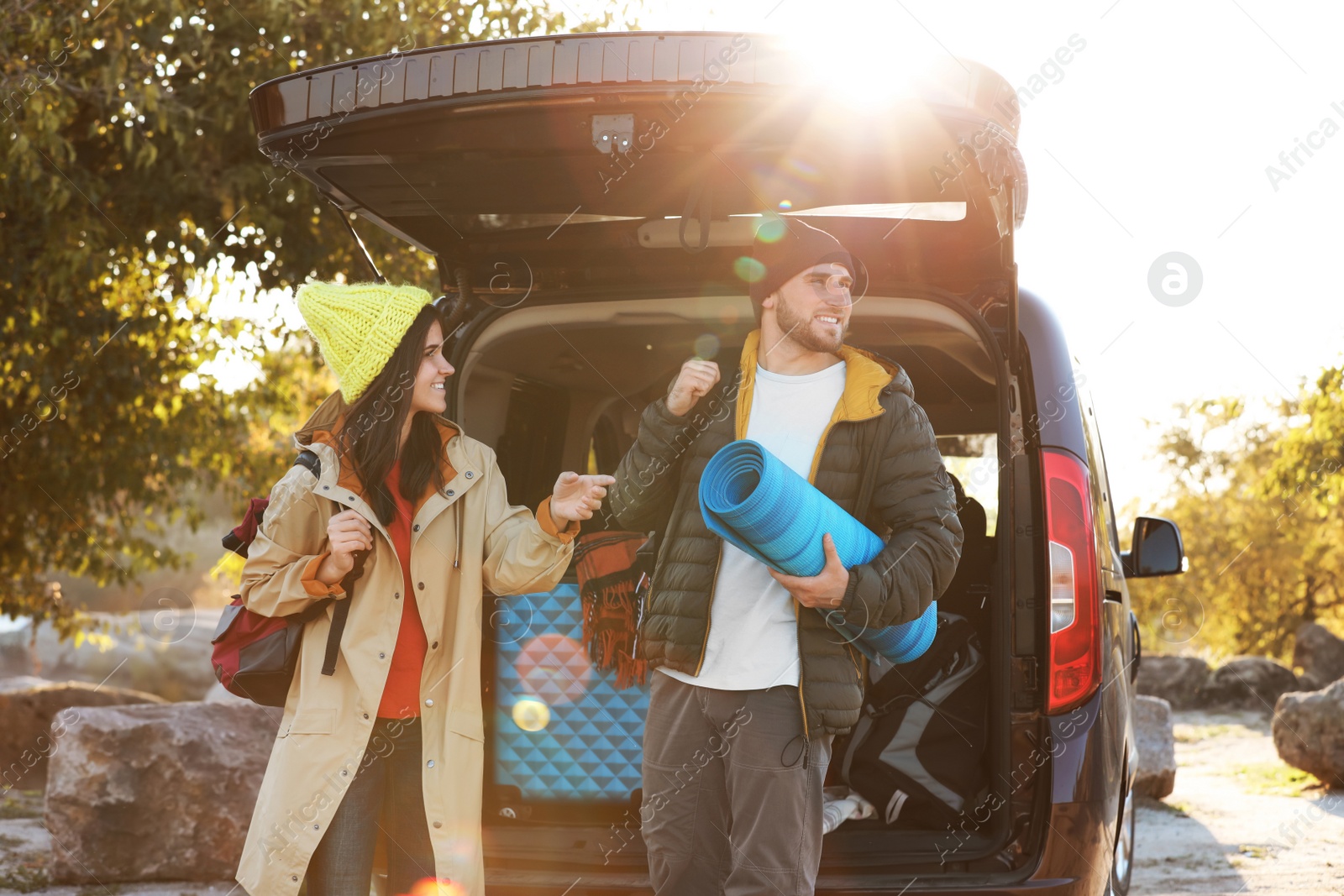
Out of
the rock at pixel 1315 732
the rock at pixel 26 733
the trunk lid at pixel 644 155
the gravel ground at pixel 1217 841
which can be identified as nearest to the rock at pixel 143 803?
the gravel ground at pixel 1217 841

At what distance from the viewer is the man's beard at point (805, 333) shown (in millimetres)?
2605

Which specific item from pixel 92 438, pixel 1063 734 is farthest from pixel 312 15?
pixel 1063 734

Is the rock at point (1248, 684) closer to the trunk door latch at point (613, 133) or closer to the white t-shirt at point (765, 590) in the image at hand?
the white t-shirt at point (765, 590)

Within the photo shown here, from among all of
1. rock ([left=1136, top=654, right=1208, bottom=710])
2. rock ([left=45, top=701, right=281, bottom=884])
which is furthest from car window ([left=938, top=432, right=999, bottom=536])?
rock ([left=1136, top=654, right=1208, bottom=710])

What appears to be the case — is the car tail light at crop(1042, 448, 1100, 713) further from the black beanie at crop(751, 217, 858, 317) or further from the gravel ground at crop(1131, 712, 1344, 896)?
the gravel ground at crop(1131, 712, 1344, 896)

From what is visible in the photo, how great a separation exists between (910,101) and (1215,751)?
9042mm

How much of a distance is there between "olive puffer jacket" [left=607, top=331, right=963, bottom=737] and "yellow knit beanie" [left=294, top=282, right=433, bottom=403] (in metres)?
0.57

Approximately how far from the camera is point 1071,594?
271 cm

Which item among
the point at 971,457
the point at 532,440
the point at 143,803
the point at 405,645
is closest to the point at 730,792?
the point at 405,645

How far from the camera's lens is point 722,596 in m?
2.59

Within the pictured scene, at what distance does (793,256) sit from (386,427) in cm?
95

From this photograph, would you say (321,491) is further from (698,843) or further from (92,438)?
(92,438)

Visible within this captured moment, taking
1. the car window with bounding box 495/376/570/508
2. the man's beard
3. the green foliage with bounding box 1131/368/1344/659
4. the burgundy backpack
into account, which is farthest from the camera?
the green foliage with bounding box 1131/368/1344/659

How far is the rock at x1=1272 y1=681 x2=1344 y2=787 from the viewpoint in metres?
7.21
